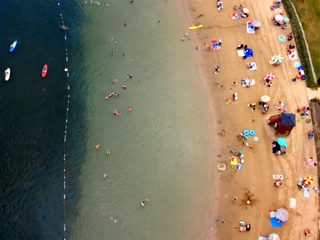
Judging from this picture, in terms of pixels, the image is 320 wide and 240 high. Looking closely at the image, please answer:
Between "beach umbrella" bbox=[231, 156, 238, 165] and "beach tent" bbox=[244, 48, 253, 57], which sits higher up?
"beach tent" bbox=[244, 48, 253, 57]

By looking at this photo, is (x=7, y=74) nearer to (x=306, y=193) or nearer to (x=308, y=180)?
(x=308, y=180)

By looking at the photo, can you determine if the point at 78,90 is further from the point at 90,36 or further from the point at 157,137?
the point at 157,137

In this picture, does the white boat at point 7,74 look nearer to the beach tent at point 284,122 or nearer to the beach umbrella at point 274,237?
the beach tent at point 284,122

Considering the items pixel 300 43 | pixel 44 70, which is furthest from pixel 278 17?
pixel 44 70

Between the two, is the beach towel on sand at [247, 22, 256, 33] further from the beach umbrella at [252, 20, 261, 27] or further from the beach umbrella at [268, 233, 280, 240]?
the beach umbrella at [268, 233, 280, 240]

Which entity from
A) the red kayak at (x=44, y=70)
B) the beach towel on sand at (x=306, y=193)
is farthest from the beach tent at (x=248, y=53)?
the red kayak at (x=44, y=70)

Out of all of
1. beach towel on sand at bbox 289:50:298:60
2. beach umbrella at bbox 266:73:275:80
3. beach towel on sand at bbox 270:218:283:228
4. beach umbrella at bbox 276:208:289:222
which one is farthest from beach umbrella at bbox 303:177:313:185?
beach towel on sand at bbox 289:50:298:60
